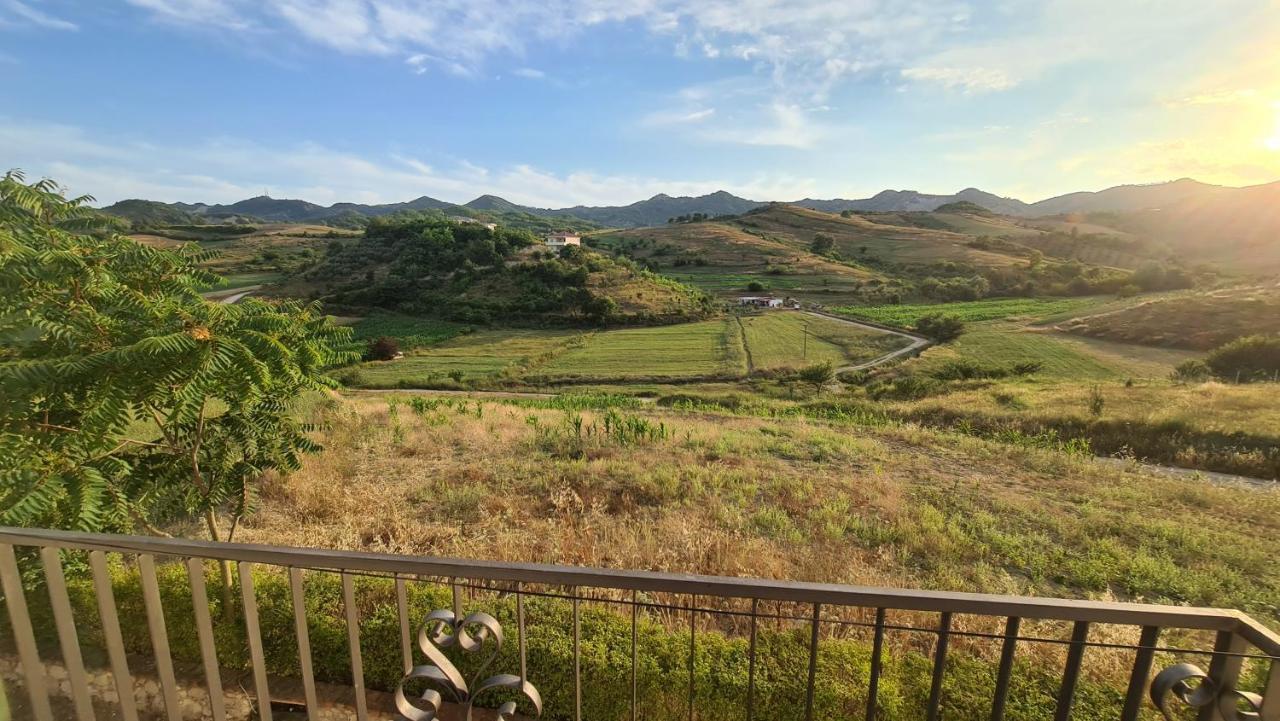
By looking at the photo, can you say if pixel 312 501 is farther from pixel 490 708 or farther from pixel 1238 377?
pixel 1238 377

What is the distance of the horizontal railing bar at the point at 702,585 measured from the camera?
1.61 m

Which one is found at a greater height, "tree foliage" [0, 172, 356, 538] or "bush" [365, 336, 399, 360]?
"tree foliage" [0, 172, 356, 538]

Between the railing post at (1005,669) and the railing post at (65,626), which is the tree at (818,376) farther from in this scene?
the railing post at (65,626)

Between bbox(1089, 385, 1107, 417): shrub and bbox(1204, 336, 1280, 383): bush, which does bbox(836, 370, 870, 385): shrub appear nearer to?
bbox(1089, 385, 1107, 417): shrub

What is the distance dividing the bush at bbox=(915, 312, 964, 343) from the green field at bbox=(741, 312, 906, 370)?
3.79 metres

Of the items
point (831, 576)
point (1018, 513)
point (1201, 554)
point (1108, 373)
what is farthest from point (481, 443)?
point (1108, 373)

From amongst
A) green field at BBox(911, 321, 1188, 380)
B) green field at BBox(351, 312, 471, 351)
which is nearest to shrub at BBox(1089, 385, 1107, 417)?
green field at BBox(911, 321, 1188, 380)

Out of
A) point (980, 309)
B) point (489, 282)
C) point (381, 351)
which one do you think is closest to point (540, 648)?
point (381, 351)

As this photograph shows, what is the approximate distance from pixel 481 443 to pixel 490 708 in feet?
31.0

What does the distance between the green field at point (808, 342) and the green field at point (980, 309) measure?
5842 mm

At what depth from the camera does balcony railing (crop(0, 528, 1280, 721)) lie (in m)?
1.72

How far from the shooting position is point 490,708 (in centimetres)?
359

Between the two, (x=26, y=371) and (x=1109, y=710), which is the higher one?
(x=26, y=371)

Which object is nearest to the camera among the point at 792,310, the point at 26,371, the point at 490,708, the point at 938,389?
the point at 26,371
